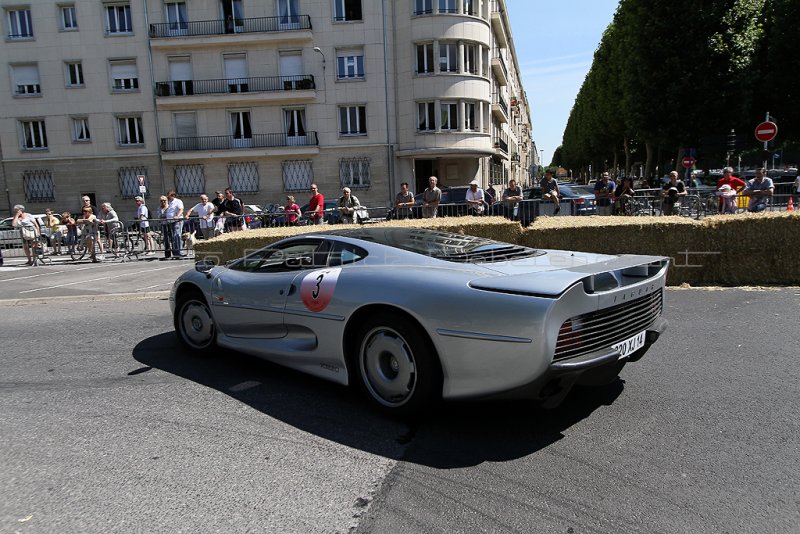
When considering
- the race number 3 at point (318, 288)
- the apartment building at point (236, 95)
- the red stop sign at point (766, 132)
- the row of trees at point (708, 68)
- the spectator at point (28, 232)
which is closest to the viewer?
the race number 3 at point (318, 288)

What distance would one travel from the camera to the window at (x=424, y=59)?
29.8m

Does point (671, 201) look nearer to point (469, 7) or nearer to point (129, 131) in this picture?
point (469, 7)

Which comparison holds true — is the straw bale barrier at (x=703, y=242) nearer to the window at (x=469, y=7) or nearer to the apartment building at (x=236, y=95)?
the apartment building at (x=236, y=95)

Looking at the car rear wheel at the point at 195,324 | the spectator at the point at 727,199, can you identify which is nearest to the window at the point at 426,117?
the spectator at the point at 727,199

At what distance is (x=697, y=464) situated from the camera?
3.00 metres

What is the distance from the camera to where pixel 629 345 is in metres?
3.52

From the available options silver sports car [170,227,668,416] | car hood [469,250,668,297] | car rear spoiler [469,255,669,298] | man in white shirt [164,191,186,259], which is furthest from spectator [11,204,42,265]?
car rear spoiler [469,255,669,298]

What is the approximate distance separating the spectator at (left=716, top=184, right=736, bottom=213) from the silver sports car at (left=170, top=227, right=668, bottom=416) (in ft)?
34.4

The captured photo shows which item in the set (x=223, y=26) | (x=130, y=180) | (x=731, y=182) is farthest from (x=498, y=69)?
(x=731, y=182)

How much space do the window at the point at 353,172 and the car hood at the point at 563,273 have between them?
2730 cm

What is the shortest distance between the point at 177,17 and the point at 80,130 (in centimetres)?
866

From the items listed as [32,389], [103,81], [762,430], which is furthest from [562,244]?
[103,81]

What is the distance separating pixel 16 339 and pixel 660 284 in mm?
6847

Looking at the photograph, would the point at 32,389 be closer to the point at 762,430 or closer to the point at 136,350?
the point at 136,350
